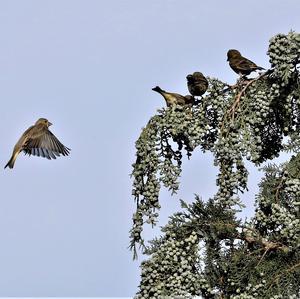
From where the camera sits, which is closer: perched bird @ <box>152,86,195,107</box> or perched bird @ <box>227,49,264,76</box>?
perched bird @ <box>152,86,195,107</box>

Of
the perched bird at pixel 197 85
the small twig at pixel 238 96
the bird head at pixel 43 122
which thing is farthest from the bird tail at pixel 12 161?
the small twig at pixel 238 96

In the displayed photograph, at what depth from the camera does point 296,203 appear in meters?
5.58

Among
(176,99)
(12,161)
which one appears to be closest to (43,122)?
(12,161)

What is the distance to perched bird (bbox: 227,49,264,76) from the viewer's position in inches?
253

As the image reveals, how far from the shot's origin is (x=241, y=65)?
645 cm

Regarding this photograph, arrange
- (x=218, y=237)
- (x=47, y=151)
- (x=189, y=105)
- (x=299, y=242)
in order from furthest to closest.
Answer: (x=47, y=151)
(x=189, y=105)
(x=218, y=237)
(x=299, y=242)

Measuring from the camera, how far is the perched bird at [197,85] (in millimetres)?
6246

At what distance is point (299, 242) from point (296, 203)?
32cm

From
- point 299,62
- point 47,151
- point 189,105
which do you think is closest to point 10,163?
point 47,151

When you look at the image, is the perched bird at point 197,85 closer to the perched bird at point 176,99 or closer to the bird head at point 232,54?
the perched bird at point 176,99

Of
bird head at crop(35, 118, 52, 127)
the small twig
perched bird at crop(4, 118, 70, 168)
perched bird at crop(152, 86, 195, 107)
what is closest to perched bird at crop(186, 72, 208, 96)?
perched bird at crop(152, 86, 195, 107)

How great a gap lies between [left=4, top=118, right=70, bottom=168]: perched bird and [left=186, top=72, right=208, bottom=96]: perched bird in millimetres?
3752

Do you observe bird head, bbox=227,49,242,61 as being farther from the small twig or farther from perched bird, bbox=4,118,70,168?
perched bird, bbox=4,118,70,168

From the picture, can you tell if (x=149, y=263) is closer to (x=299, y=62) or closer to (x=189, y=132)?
(x=189, y=132)
